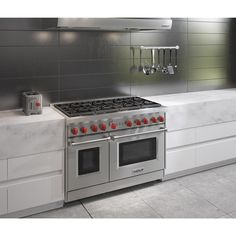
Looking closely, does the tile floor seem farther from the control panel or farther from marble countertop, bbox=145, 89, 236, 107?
marble countertop, bbox=145, 89, 236, 107

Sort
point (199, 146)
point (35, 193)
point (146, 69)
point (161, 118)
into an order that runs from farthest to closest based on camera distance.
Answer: point (146, 69)
point (199, 146)
point (161, 118)
point (35, 193)

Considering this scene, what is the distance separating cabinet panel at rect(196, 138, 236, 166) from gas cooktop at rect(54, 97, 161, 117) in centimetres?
83

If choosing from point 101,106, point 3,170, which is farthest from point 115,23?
point 3,170

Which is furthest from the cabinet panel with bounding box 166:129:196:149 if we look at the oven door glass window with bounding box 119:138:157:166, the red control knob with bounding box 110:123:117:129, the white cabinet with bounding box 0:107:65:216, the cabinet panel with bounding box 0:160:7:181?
the cabinet panel with bounding box 0:160:7:181

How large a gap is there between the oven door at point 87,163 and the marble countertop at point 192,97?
884 millimetres

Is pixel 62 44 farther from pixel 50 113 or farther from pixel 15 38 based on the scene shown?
pixel 50 113

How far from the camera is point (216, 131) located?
346 cm

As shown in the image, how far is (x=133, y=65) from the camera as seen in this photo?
3.50 m

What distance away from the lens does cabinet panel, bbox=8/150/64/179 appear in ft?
7.87

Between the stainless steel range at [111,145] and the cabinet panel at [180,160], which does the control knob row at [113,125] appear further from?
the cabinet panel at [180,160]

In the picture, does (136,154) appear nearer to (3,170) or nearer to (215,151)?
(215,151)

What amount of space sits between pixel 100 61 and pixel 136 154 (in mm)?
1103
